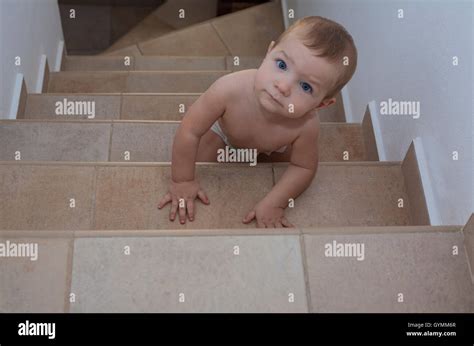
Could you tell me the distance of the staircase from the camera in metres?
1.04

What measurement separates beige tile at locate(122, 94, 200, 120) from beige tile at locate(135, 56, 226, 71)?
0.88 metres

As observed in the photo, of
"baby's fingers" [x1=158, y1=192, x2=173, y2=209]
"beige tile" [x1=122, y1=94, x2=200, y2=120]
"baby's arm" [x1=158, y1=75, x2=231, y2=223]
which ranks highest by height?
"beige tile" [x1=122, y1=94, x2=200, y2=120]

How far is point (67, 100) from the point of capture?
220 cm

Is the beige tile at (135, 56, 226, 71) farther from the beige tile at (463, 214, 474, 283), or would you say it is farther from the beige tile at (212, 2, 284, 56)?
the beige tile at (463, 214, 474, 283)

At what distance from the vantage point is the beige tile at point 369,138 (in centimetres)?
191

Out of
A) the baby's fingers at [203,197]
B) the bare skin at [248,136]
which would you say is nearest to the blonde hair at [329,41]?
the bare skin at [248,136]

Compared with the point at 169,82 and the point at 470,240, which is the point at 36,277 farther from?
the point at 169,82

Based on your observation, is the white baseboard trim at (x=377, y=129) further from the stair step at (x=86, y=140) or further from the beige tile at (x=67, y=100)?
the beige tile at (x=67, y=100)

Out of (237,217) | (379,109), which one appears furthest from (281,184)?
(379,109)

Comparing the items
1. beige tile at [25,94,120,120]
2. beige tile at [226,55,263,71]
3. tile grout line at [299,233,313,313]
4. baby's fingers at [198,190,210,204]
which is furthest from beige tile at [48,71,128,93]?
tile grout line at [299,233,313,313]

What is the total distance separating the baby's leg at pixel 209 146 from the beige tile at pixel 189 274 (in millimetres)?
531

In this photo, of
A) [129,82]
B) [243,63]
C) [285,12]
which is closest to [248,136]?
[129,82]

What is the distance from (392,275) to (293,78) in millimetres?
442

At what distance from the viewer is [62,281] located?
3.40 feet
